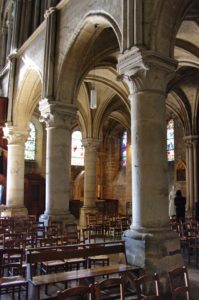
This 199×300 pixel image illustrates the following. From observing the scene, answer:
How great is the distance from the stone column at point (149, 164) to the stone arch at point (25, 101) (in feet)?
29.4

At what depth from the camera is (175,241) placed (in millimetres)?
6305

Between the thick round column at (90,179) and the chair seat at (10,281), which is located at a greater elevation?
the thick round column at (90,179)

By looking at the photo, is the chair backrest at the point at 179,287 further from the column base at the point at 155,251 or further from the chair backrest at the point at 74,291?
the column base at the point at 155,251

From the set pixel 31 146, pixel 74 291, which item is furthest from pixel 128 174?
pixel 74 291

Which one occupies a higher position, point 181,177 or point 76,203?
point 181,177

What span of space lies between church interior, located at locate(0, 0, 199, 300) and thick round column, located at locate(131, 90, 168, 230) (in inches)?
0.8

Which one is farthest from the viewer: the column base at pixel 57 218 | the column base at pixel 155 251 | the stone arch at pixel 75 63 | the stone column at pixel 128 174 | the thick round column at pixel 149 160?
the stone column at pixel 128 174

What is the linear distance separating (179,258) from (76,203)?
17.5 metres

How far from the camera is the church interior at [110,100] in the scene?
6.38 m

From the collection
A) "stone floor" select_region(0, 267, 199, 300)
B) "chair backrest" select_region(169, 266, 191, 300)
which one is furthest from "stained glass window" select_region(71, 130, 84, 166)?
"chair backrest" select_region(169, 266, 191, 300)

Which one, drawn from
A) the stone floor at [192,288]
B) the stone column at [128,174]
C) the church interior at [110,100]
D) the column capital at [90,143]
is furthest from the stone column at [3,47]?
the stone floor at [192,288]

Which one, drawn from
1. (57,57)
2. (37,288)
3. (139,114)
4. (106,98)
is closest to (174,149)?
(106,98)

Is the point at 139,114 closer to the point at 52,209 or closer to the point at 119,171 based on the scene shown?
the point at 52,209

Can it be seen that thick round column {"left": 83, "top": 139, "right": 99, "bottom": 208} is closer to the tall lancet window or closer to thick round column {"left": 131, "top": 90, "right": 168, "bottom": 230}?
the tall lancet window
